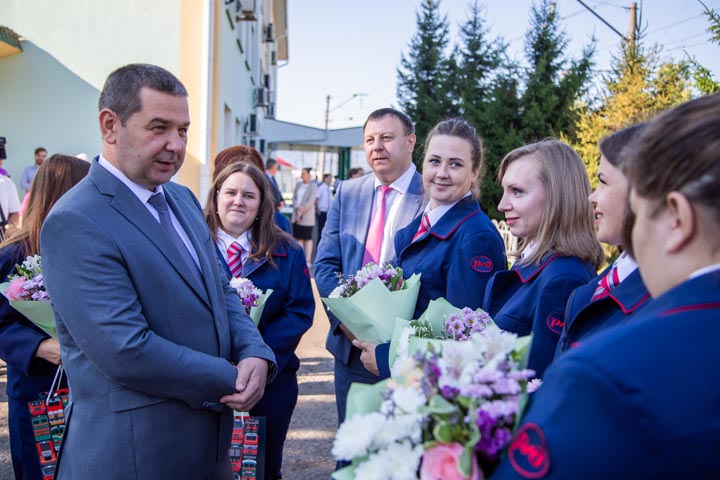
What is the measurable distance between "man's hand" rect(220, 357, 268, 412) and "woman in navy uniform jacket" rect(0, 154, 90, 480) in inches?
50.3

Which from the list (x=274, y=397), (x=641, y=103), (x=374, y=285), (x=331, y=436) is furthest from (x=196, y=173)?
(x=641, y=103)

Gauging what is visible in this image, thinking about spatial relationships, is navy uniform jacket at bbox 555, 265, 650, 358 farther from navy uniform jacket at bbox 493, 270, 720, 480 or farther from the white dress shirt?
the white dress shirt

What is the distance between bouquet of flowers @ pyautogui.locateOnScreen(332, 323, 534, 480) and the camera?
3.99 feet

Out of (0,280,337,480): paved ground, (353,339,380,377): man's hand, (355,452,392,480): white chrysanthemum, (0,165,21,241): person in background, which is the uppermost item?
(0,165,21,241): person in background

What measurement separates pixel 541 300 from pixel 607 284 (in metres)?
0.46

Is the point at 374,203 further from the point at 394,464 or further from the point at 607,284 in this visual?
the point at 394,464

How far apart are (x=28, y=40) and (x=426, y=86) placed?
52.4ft

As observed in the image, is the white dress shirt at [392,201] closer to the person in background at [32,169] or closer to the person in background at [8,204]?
the person in background at [8,204]

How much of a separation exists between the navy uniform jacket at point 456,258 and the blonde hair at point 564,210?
0.42m

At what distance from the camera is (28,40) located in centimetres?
941

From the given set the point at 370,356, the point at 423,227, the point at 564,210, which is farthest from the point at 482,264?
the point at 370,356

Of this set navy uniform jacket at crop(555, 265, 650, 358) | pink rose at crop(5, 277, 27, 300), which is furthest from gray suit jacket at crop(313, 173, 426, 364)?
navy uniform jacket at crop(555, 265, 650, 358)

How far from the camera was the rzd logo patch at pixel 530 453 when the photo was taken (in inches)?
40.0

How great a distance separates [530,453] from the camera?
3.43ft
